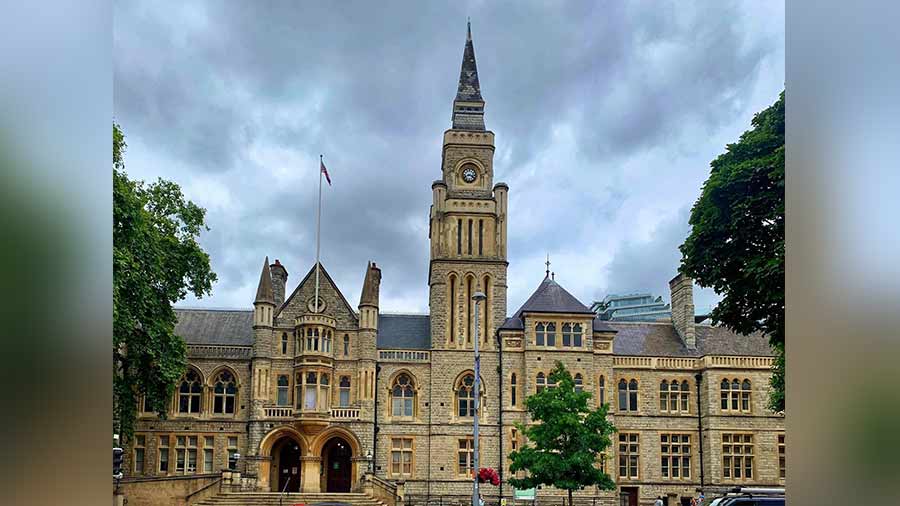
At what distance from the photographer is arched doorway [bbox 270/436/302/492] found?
130ft

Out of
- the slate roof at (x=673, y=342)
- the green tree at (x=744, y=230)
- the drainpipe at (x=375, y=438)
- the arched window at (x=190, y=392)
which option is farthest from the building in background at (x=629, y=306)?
the green tree at (x=744, y=230)

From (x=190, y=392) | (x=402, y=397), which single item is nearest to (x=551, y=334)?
(x=402, y=397)

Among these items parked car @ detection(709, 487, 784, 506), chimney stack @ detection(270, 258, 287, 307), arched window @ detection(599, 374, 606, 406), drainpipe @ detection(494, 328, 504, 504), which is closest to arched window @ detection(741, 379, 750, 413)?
arched window @ detection(599, 374, 606, 406)

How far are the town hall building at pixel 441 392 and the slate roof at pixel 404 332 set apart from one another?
0.50 ft

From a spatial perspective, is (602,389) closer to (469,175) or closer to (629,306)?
(469,175)

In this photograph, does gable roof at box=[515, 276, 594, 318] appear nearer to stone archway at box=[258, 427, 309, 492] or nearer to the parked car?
stone archway at box=[258, 427, 309, 492]

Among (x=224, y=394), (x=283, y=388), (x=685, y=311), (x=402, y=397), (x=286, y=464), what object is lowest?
(x=286, y=464)

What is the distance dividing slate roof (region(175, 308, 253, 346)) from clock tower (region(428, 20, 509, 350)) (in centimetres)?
995

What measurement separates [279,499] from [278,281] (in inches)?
455

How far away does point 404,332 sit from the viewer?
42.5 meters
